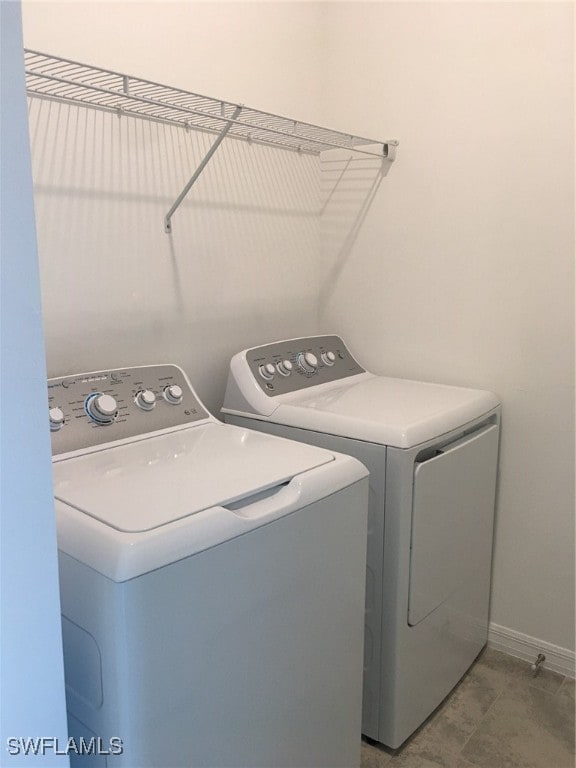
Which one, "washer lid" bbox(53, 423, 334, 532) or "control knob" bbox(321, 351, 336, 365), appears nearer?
"washer lid" bbox(53, 423, 334, 532)

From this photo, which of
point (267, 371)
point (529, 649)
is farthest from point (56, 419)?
point (529, 649)

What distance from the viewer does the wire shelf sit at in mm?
1410

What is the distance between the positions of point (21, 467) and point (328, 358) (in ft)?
4.94

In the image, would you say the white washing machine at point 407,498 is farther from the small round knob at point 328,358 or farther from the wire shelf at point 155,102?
the wire shelf at point 155,102

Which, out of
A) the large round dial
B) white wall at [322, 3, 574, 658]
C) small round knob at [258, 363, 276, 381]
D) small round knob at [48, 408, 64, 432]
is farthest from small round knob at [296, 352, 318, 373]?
small round knob at [48, 408, 64, 432]

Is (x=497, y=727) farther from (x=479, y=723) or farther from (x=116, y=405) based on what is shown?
(x=116, y=405)

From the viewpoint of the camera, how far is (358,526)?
1457 millimetres

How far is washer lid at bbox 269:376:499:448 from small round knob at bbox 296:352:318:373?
82 mm

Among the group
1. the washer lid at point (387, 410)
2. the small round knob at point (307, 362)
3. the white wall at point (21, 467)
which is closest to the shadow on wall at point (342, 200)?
the small round knob at point (307, 362)

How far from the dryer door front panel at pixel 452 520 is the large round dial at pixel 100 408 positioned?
76 centimetres

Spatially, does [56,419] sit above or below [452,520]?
above

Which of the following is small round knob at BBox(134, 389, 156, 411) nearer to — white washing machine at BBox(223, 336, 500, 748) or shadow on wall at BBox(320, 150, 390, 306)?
white washing machine at BBox(223, 336, 500, 748)

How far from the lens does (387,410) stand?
70.2 inches

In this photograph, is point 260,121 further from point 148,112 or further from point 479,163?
point 479,163
